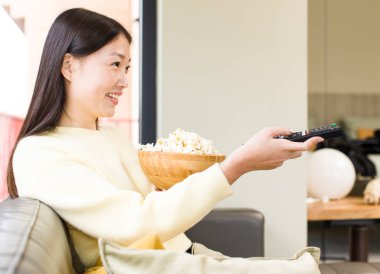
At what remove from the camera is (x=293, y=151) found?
3.22ft

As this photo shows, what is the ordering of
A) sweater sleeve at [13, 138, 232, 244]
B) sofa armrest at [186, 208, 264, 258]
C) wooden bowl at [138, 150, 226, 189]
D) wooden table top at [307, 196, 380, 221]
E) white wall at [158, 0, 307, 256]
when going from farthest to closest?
1. wooden table top at [307, 196, 380, 221]
2. white wall at [158, 0, 307, 256]
3. sofa armrest at [186, 208, 264, 258]
4. wooden bowl at [138, 150, 226, 189]
5. sweater sleeve at [13, 138, 232, 244]

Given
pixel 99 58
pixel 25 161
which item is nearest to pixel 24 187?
pixel 25 161

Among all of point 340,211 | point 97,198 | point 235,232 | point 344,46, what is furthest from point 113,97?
point 344,46

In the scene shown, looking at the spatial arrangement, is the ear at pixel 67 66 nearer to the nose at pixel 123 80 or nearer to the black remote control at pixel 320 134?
the nose at pixel 123 80

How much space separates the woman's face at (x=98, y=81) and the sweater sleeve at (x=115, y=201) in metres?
0.23

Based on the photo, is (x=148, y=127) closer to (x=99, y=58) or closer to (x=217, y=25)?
(x=217, y=25)

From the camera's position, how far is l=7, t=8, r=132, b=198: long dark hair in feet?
3.79

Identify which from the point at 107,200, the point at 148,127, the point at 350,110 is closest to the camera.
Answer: the point at 107,200

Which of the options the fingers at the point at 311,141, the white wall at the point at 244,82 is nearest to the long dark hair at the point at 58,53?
the fingers at the point at 311,141

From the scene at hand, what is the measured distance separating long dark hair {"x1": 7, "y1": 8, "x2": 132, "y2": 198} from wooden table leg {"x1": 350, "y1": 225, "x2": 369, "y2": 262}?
1.50 m

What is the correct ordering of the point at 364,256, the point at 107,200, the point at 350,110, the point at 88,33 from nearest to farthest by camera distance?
the point at 107,200 → the point at 88,33 → the point at 364,256 → the point at 350,110

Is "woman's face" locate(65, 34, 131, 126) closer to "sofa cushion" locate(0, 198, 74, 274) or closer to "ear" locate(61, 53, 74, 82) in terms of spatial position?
"ear" locate(61, 53, 74, 82)

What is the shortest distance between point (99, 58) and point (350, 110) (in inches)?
215

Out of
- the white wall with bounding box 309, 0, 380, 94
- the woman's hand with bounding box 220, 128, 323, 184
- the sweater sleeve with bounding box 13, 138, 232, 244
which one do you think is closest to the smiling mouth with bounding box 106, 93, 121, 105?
the sweater sleeve with bounding box 13, 138, 232, 244
